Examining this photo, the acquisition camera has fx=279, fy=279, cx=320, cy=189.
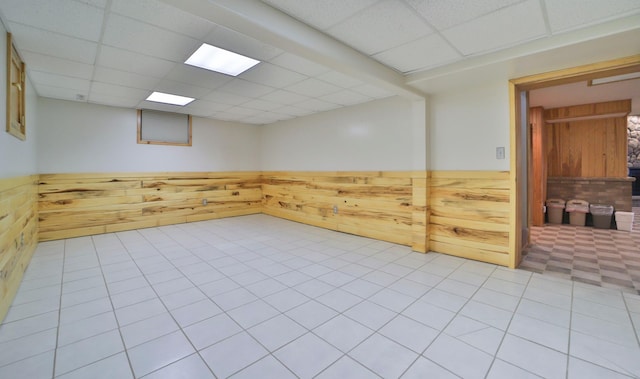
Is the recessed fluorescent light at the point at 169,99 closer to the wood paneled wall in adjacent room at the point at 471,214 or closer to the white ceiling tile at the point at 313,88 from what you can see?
the white ceiling tile at the point at 313,88

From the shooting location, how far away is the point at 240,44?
2.78 metres

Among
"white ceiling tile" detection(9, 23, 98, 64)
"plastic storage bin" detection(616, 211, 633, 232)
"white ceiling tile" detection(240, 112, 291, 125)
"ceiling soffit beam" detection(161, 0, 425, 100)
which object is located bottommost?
"plastic storage bin" detection(616, 211, 633, 232)

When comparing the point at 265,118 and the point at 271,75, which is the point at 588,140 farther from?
the point at 265,118

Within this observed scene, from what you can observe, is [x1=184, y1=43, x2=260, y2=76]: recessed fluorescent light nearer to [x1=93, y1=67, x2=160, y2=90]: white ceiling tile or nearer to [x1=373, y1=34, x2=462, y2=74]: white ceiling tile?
[x1=93, y1=67, x2=160, y2=90]: white ceiling tile

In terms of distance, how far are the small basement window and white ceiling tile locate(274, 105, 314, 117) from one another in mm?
2254

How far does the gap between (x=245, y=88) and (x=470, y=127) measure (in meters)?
3.28

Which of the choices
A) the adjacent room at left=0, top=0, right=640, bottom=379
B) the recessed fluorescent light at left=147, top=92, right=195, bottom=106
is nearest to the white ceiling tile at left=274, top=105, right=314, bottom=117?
the adjacent room at left=0, top=0, right=640, bottom=379

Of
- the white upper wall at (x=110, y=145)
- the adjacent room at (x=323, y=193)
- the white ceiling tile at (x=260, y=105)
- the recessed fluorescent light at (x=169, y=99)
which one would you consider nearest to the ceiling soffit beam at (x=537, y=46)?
the adjacent room at (x=323, y=193)

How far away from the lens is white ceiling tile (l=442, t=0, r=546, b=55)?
218 centimetres

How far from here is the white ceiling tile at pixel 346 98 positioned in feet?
14.6

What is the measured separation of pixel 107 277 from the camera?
318 centimetres

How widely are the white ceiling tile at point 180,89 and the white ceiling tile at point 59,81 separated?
946 millimetres

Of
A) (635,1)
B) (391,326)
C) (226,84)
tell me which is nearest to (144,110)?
(226,84)

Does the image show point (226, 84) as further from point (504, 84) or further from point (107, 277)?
point (504, 84)
